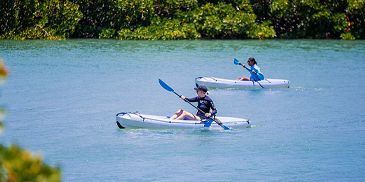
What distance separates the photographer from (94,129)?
17.6 meters

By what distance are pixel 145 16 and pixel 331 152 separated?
101 ft

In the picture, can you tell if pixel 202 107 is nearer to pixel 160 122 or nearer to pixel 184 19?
pixel 160 122

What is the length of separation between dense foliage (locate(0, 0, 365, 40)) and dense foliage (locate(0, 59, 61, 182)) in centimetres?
4075

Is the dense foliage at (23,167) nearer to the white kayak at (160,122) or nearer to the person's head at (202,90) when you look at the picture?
the white kayak at (160,122)

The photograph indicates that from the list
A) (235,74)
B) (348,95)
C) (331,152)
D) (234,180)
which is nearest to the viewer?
(234,180)

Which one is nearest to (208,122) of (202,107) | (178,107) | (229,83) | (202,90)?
(202,107)

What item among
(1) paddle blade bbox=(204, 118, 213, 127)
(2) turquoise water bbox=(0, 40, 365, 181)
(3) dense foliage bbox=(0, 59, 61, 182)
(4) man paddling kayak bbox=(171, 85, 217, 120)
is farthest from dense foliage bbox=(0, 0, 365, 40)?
(3) dense foliage bbox=(0, 59, 61, 182)

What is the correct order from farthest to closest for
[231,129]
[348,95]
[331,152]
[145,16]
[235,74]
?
[145,16] < [235,74] < [348,95] < [231,129] < [331,152]

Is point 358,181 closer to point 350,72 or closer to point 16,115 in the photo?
point 16,115

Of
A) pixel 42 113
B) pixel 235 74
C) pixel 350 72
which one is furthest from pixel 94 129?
pixel 350 72

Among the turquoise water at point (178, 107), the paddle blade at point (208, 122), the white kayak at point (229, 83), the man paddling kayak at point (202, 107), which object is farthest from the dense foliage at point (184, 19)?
the paddle blade at point (208, 122)

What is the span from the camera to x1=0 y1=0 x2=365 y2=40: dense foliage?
144 feet

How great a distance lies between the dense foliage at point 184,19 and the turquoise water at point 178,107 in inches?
236

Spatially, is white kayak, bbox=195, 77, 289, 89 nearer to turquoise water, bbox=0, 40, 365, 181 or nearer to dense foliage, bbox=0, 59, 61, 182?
turquoise water, bbox=0, 40, 365, 181
